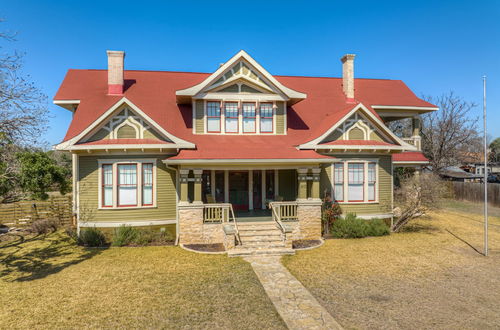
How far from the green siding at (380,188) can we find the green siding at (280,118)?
9.95ft

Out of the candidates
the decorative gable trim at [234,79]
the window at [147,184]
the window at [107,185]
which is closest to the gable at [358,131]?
the decorative gable trim at [234,79]

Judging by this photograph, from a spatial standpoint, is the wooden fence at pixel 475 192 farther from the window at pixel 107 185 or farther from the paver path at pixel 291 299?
the window at pixel 107 185

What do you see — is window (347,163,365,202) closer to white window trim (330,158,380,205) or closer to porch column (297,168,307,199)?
white window trim (330,158,380,205)

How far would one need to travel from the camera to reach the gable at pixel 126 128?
46.0 feet

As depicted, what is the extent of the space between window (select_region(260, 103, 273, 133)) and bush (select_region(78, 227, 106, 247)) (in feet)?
30.3

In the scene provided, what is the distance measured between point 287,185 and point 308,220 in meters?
2.85

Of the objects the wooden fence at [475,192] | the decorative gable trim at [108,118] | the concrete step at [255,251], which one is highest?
the decorative gable trim at [108,118]

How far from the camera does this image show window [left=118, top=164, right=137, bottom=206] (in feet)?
46.6

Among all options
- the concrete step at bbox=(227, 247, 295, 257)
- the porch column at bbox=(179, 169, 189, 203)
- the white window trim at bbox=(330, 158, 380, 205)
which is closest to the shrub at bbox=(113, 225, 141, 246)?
the porch column at bbox=(179, 169, 189, 203)

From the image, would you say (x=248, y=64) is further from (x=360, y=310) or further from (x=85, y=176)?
(x=360, y=310)

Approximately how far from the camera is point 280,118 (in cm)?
1670

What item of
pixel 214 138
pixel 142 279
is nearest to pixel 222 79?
pixel 214 138

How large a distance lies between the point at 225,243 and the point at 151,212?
407 centimetres

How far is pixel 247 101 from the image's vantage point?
16.2 meters
